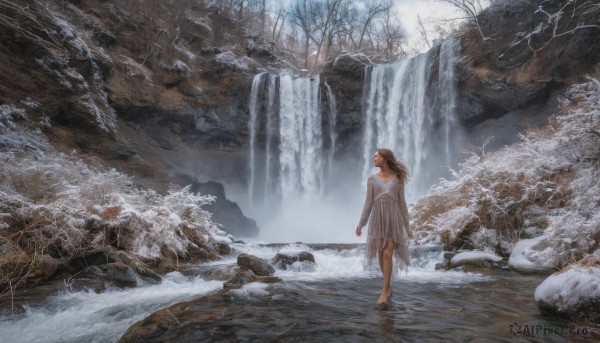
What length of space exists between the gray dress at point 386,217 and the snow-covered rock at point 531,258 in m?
3.57

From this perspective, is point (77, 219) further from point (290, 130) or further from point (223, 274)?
point (290, 130)

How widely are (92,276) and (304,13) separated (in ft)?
120

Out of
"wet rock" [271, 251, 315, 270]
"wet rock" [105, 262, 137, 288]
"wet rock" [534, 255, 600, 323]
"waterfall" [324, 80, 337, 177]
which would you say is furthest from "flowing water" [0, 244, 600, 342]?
"waterfall" [324, 80, 337, 177]

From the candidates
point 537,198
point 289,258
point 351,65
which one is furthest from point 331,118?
point 289,258

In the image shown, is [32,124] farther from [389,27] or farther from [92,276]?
[389,27]

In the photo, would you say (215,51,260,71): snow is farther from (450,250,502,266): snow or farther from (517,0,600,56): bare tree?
(450,250,502,266): snow

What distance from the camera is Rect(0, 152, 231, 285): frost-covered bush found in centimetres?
686

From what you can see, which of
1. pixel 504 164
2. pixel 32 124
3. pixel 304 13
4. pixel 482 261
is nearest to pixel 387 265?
pixel 482 261

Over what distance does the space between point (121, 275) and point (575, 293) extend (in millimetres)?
6387

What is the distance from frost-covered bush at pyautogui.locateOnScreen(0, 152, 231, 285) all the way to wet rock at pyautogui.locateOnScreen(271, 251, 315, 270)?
7.49ft

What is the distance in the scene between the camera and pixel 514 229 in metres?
9.29

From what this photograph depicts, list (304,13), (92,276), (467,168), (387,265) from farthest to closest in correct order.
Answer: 1. (304,13)
2. (467,168)
3. (92,276)
4. (387,265)

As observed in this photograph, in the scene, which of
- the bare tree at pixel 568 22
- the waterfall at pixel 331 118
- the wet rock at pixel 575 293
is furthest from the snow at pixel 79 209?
the waterfall at pixel 331 118

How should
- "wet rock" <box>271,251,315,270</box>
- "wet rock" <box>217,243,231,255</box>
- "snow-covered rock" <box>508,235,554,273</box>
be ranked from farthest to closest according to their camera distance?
"wet rock" <box>217,243,231,255</box> → "wet rock" <box>271,251,315,270</box> → "snow-covered rock" <box>508,235,554,273</box>
